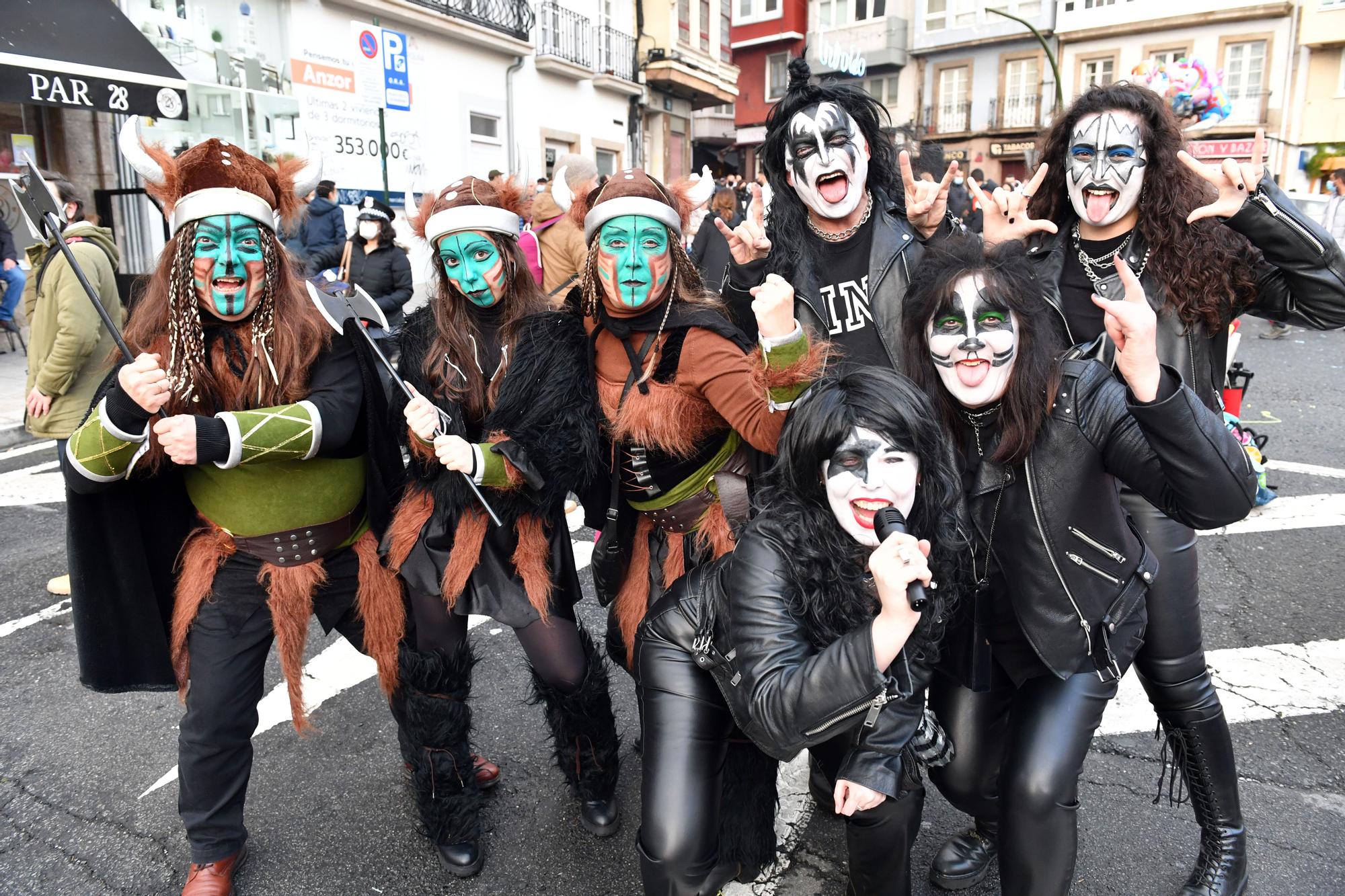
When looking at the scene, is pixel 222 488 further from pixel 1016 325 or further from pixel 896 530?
pixel 1016 325

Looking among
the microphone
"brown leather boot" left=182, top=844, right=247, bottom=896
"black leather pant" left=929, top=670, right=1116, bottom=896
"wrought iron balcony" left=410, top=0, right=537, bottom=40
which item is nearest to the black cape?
"brown leather boot" left=182, top=844, right=247, bottom=896

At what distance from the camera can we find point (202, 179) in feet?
8.18

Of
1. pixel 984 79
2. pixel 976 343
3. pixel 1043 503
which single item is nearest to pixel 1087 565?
pixel 1043 503

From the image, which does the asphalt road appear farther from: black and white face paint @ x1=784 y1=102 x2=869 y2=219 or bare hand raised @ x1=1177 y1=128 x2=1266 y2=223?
black and white face paint @ x1=784 y1=102 x2=869 y2=219

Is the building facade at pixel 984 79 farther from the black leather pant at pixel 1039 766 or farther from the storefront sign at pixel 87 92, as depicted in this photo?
the black leather pant at pixel 1039 766

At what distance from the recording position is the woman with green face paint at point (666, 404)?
7.99 feet

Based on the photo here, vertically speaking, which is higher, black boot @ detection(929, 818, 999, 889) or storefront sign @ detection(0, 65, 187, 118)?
storefront sign @ detection(0, 65, 187, 118)

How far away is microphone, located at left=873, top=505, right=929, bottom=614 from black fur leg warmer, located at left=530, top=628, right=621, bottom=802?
119 centimetres

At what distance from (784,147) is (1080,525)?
1.53 metres

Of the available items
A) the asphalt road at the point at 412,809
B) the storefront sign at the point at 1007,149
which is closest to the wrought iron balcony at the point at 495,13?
the asphalt road at the point at 412,809

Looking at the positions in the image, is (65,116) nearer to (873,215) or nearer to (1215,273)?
Answer: (873,215)

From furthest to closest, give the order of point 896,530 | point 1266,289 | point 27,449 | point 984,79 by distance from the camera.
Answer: point 984,79
point 27,449
point 1266,289
point 896,530

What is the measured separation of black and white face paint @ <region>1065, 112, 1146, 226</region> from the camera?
2.76 meters

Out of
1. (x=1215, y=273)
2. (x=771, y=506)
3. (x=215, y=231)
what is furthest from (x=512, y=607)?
(x=1215, y=273)
